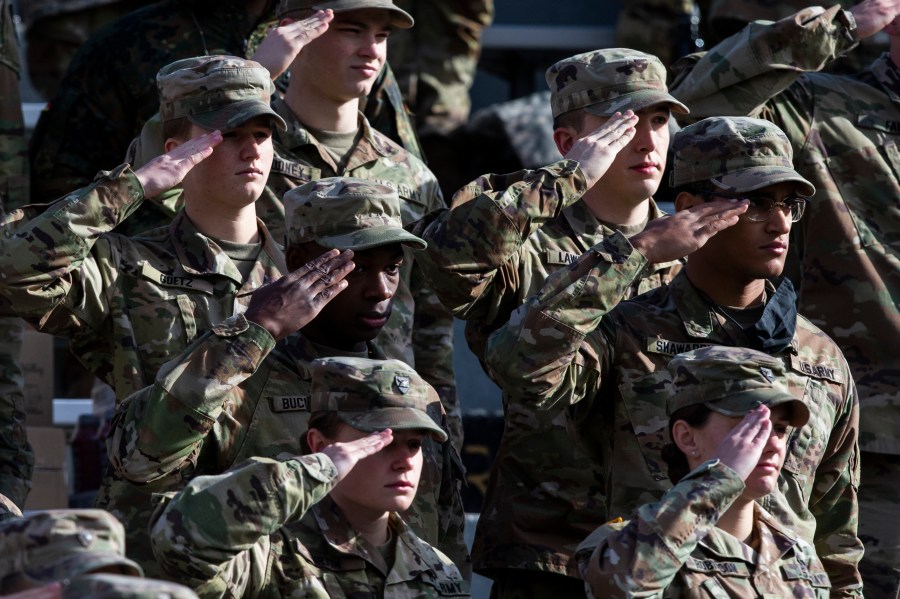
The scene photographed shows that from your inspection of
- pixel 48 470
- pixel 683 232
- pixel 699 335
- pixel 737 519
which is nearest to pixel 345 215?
pixel 683 232

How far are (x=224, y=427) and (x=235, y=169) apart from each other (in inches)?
32.7

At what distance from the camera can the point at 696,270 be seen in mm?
6074

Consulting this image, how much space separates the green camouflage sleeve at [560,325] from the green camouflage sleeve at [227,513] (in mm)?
735

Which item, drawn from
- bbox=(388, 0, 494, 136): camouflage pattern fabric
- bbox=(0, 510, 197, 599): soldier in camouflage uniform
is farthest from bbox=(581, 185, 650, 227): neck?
bbox=(388, 0, 494, 136): camouflage pattern fabric

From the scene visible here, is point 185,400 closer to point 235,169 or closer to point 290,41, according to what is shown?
point 235,169

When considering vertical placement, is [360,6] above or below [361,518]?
above

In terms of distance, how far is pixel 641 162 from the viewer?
20.9ft

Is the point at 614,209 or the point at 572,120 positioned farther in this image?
the point at 572,120

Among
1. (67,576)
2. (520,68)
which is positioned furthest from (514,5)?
(67,576)

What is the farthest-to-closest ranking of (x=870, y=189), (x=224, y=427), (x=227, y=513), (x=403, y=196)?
(x=870, y=189), (x=403, y=196), (x=224, y=427), (x=227, y=513)

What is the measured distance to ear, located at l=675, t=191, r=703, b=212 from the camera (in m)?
6.14

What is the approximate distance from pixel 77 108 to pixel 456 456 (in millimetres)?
2381

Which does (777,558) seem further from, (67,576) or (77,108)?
(77,108)

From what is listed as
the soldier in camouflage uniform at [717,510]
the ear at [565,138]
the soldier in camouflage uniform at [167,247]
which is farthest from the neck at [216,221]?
the soldier in camouflage uniform at [717,510]
